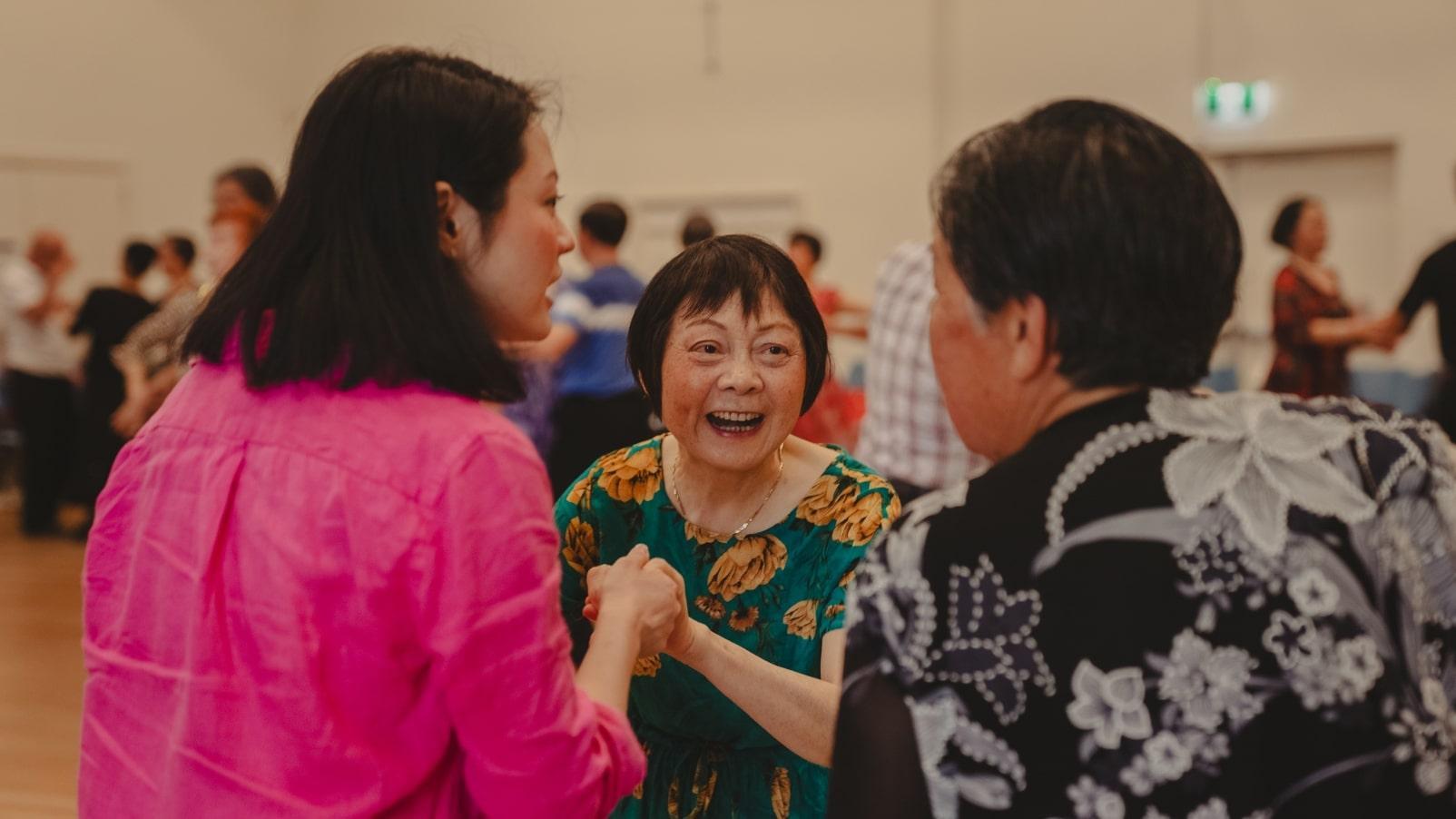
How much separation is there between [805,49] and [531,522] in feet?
32.7

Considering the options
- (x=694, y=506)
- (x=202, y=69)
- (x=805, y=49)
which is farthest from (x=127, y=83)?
(x=694, y=506)

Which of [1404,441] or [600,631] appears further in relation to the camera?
[600,631]

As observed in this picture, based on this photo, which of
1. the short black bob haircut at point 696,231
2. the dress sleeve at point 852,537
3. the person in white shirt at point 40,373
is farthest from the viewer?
the person in white shirt at point 40,373

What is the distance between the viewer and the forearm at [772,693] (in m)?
1.65

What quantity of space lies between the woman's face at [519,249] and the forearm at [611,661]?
0.31m

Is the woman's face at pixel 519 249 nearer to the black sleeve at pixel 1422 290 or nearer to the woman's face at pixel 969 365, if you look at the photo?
the woman's face at pixel 969 365

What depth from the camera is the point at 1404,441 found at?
110 cm

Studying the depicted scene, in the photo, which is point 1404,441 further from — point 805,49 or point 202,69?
point 202,69

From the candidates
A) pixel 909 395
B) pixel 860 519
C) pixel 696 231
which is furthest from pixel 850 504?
pixel 696 231

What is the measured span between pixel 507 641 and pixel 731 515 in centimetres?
78

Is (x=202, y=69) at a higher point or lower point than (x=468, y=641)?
higher

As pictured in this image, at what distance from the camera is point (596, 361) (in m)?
5.60

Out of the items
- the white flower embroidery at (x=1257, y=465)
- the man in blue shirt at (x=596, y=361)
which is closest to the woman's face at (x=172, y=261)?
the man in blue shirt at (x=596, y=361)

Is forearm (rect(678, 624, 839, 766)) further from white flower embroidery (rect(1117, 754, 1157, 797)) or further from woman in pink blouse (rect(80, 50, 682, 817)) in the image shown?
white flower embroidery (rect(1117, 754, 1157, 797))
